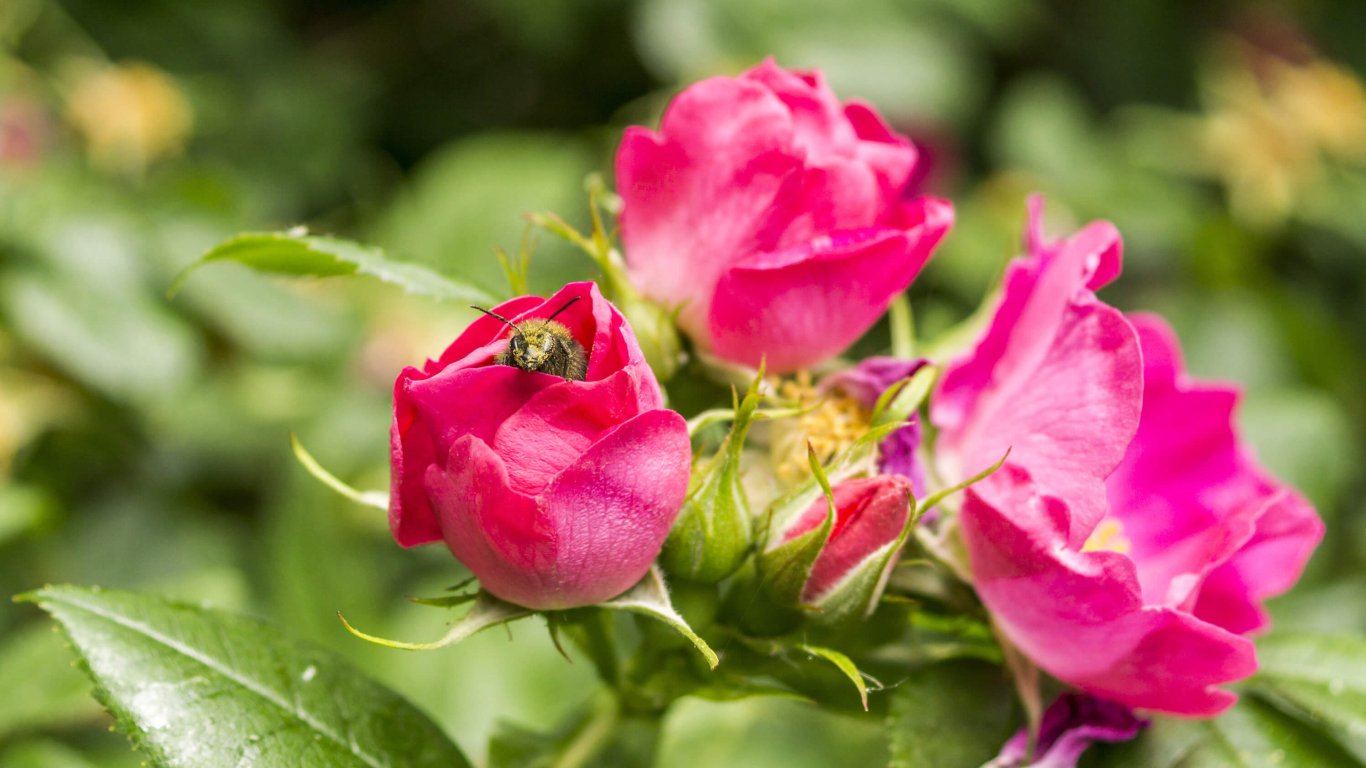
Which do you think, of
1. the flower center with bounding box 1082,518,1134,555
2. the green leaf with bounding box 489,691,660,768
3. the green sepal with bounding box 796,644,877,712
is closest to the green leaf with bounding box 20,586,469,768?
the green leaf with bounding box 489,691,660,768

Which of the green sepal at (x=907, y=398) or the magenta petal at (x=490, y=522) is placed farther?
the green sepal at (x=907, y=398)

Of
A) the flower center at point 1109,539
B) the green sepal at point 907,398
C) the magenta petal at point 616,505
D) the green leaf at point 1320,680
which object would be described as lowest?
the green leaf at point 1320,680

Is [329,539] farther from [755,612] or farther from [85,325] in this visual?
[755,612]

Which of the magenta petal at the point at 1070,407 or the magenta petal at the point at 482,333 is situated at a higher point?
the magenta petal at the point at 482,333

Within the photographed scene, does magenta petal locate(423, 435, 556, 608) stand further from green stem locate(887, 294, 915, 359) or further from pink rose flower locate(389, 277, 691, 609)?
green stem locate(887, 294, 915, 359)

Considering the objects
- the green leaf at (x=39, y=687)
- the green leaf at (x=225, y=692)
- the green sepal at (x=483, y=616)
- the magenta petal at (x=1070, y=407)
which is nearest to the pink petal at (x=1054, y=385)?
the magenta petal at (x=1070, y=407)

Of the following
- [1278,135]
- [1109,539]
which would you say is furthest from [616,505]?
[1278,135]

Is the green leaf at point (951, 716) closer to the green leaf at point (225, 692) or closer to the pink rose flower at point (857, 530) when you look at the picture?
the pink rose flower at point (857, 530)

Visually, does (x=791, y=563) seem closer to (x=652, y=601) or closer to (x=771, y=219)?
(x=652, y=601)
